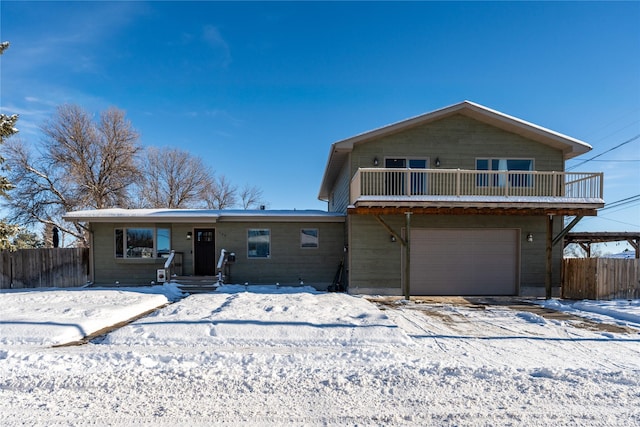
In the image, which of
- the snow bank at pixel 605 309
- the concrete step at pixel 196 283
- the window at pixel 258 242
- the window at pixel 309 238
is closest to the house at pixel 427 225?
the window at pixel 258 242

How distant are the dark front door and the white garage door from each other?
300 inches

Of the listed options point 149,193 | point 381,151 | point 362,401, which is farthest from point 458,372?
point 149,193

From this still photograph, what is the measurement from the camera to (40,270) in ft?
38.7

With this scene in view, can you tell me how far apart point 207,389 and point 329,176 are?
12.2 meters

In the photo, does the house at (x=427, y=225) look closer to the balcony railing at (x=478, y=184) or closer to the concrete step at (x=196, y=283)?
the balcony railing at (x=478, y=184)

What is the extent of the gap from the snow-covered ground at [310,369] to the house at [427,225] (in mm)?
3692

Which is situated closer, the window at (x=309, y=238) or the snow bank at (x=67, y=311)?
the snow bank at (x=67, y=311)

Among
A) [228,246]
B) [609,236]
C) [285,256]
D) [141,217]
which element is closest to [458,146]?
[285,256]

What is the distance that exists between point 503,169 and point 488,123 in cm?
178

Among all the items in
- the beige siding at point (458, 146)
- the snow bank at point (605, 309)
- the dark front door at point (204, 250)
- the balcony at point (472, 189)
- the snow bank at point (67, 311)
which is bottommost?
the snow bank at point (605, 309)

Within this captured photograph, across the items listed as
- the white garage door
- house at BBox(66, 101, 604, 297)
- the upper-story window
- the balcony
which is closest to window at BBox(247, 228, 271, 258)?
house at BBox(66, 101, 604, 297)

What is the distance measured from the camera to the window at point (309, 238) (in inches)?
482

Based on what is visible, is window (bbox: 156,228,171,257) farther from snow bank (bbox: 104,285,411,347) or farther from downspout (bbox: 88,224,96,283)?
snow bank (bbox: 104,285,411,347)

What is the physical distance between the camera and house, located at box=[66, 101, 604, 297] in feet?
35.9
